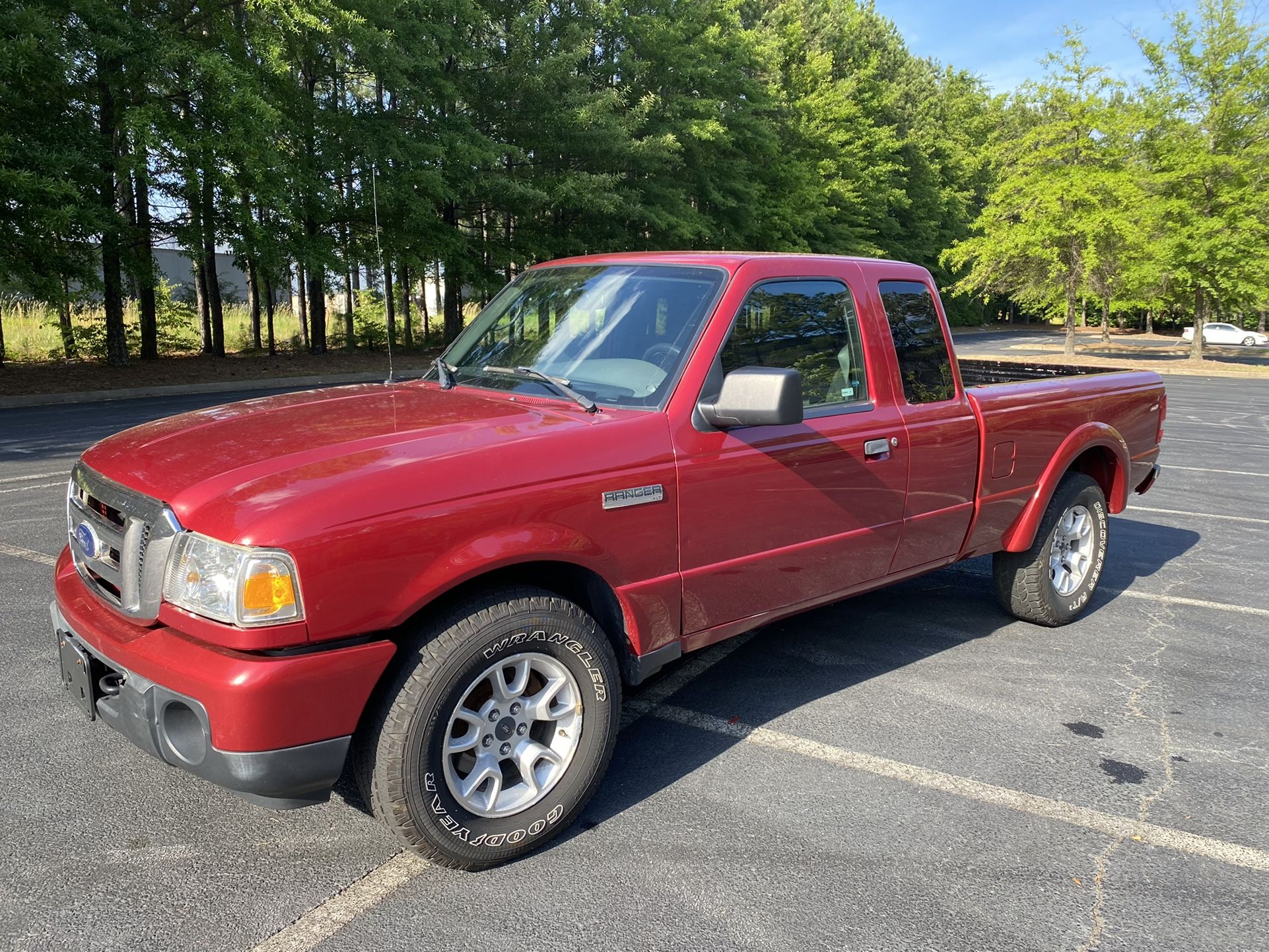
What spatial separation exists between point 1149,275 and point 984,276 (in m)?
5.94

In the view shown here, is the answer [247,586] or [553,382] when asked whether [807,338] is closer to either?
[553,382]

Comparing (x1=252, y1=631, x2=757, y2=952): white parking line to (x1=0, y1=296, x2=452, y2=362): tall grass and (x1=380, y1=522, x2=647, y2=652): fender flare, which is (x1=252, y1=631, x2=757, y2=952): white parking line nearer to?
(x1=380, y1=522, x2=647, y2=652): fender flare

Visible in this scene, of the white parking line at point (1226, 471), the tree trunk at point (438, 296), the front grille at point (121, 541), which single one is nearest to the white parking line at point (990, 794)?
the front grille at point (121, 541)

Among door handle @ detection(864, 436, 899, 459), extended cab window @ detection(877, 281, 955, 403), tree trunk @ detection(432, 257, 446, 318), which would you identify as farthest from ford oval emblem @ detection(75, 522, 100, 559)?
tree trunk @ detection(432, 257, 446, 318)

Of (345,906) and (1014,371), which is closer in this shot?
(345,906)

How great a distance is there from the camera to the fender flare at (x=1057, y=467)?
4996 millimetres

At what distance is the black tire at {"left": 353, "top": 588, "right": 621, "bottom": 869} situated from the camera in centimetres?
269

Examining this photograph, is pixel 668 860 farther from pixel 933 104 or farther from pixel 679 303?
pixel 933 104

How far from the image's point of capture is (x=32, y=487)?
851 centimetres

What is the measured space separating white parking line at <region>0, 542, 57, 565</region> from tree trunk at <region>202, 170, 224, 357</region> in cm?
1435

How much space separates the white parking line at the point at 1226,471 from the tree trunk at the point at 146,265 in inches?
684

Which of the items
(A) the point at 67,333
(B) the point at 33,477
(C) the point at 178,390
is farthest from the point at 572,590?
(A) the point at 67,333

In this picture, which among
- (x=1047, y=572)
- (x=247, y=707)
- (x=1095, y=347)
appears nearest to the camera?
(x=247, y=707)

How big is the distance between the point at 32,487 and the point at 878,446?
790cm
